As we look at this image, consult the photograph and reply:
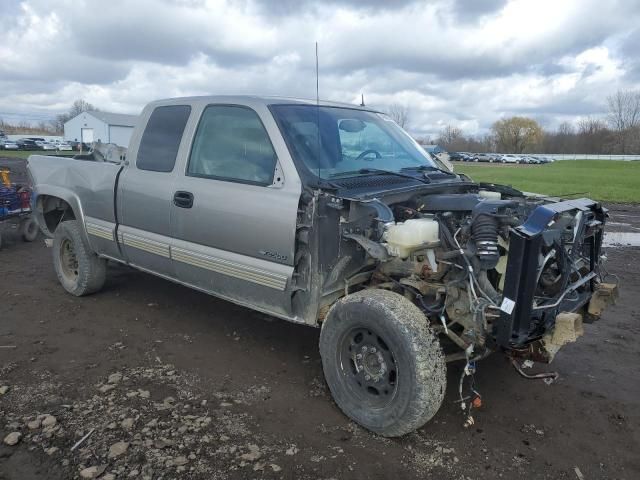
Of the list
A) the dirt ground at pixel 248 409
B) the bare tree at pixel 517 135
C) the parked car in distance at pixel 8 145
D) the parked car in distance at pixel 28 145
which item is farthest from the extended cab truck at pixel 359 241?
the bare tree at pixel 517 135

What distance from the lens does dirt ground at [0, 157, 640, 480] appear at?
10.1 feet

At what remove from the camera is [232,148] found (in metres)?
4.27

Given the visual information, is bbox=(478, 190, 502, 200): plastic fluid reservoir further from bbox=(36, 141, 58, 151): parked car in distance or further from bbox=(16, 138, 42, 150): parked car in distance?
bbox=(36, 141, 58, 151): parked car in distance

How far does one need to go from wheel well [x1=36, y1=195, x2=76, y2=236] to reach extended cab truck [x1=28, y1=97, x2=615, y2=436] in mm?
1467

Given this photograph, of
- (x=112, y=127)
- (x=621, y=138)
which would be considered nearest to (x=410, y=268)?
(x=112, y=127)

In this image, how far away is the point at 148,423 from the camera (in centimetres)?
344

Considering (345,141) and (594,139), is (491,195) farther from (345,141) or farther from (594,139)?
(594,139)

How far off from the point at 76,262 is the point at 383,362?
4.24 metres

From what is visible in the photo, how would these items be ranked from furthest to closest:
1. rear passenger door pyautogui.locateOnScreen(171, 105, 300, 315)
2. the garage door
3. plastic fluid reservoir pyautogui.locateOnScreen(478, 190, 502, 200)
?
the garage door
plastic fluid reservoir pyautogui.locateOnScreen(478, 190, 502, 200)
rear passenger door pyautogui.locateOnScreen(171, 105, 300, 315)

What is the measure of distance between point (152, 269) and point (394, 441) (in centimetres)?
276

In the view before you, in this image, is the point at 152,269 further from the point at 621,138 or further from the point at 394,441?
the point at 621,138

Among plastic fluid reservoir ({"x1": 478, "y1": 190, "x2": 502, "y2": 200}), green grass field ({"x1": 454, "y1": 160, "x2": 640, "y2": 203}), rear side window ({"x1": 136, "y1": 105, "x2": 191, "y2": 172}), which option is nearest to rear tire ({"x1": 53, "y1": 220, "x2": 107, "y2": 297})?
rear side window ({"x1": 136, "y1": 105, "x2": 191, "y2": 172})

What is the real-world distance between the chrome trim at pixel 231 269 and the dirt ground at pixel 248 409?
2.58ft

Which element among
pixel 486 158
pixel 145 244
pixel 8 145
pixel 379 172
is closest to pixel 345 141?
pixel 379 172
